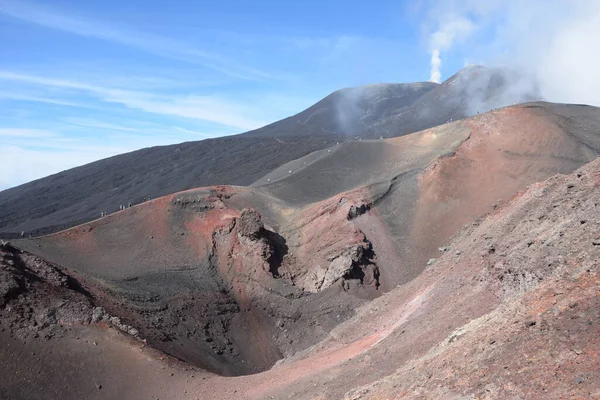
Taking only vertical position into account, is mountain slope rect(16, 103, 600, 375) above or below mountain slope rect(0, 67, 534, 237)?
below

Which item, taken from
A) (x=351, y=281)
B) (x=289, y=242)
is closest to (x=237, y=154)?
(x=289, y=242)

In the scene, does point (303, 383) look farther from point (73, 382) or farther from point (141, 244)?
point (141, 244)

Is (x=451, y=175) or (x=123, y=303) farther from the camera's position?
(x=451, y=175)

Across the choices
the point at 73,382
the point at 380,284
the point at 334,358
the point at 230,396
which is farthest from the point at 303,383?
the point at 380,284

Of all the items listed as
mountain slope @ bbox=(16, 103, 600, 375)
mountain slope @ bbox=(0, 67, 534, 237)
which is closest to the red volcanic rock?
mountain slope @ bbox=(16, 103, 600, 375)

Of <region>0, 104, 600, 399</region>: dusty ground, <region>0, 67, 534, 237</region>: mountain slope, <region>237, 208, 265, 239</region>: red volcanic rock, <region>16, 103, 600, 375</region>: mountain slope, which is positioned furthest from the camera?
<region>0, 67, 534, 237</region>: mountain slope

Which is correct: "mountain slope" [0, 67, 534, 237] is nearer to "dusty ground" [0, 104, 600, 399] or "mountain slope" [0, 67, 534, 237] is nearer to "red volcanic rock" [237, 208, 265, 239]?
"dusty ground" [0, 104, 600, 399]

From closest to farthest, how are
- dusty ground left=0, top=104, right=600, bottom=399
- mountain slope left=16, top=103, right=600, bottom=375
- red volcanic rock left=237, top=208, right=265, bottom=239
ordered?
dusty ground left=0, top=104, right=600, bottom=399, mountain slope left=16, top=103, right=600, bottom=375, red volcanic rock left=237, top=208, right=265, bottom=239

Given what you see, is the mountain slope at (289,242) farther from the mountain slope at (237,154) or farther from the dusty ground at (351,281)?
the mountain slope at (237,154)
